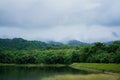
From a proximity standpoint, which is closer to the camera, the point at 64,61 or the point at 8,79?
the point at 8,79

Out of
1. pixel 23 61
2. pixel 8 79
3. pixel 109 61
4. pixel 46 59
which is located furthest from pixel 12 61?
pixel 8 79

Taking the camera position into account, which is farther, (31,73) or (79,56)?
(79,56)

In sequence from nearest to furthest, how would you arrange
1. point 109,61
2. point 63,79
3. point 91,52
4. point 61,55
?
point 63,79 → point 109,61 → point 91,52 → point 61,55

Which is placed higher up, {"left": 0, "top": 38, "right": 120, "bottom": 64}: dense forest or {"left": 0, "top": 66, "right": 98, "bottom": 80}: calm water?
{"left": 0, "top": 38, "right": 120, "bottom": 64}: dense forest

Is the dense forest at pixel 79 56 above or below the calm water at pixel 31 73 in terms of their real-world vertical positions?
above

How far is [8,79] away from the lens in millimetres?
64938

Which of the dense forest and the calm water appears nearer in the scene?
the calm water

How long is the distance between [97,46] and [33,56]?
128 feet

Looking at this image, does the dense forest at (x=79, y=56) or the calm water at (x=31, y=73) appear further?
the dense forest at (x=79, y=56)

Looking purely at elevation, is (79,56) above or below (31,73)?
above

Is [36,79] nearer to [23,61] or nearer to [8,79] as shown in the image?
[8,79]

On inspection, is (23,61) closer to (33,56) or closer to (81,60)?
(33,56)

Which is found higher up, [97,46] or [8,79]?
[97,46]

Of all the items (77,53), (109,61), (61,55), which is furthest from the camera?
(61,55)
